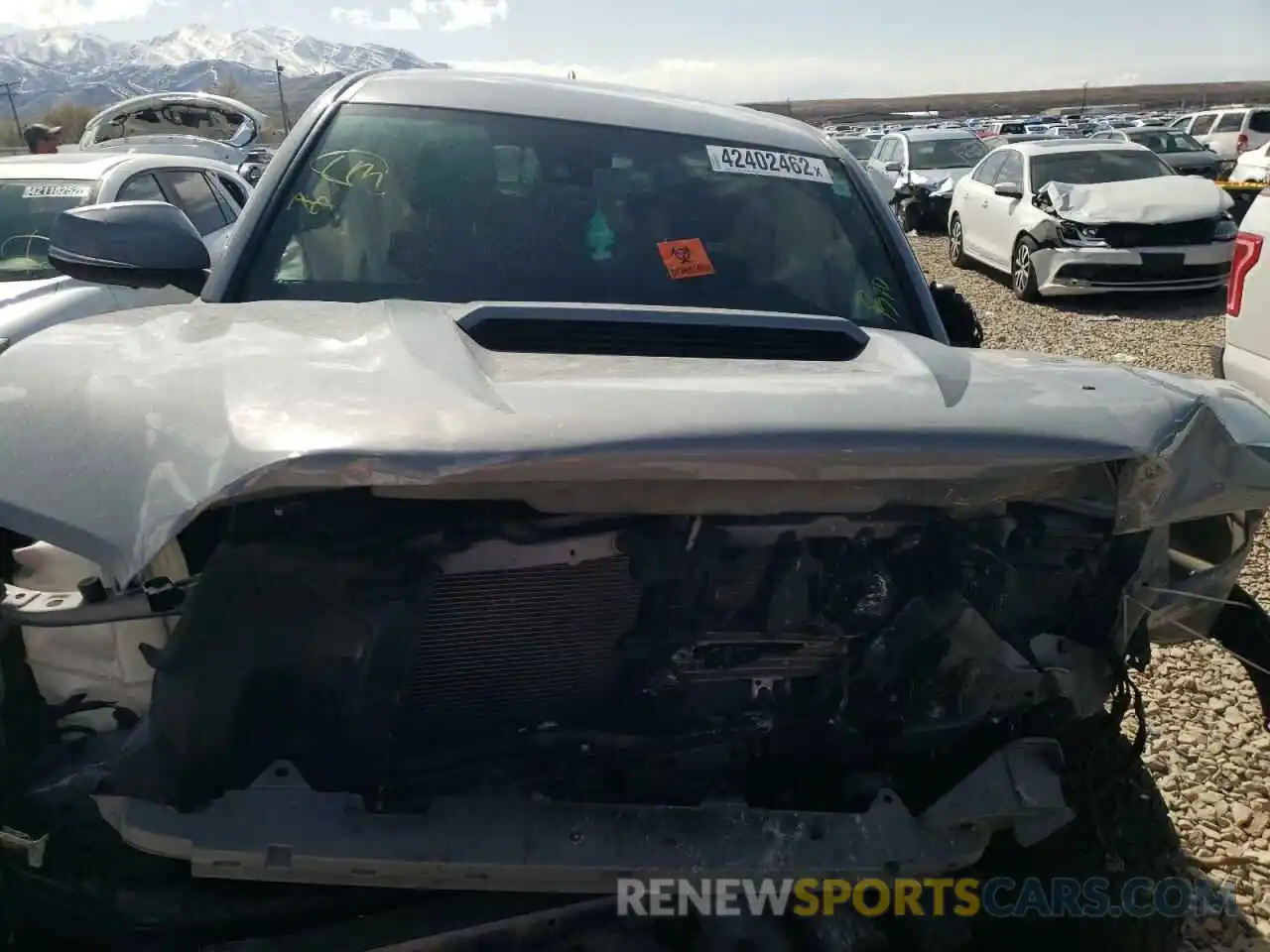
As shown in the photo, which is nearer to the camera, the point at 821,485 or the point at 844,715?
the point at 821,485

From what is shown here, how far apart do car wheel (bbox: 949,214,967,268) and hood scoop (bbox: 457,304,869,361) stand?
1117 centimetres

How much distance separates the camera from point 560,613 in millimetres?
1933

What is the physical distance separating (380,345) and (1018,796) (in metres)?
1.51

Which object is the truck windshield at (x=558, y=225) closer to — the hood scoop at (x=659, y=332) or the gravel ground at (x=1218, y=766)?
the hood scoop at (x=659, y=332)

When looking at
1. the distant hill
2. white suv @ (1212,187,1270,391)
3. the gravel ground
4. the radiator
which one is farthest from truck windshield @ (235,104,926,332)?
the distant hill

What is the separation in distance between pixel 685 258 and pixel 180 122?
1212cm

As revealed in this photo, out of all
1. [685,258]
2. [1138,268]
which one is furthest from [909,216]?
[685,258]

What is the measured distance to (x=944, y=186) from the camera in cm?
1513

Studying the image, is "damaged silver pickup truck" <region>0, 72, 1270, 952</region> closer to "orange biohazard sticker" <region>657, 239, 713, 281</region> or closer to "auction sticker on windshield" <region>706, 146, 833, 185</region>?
"orange biohazard sticker" <region>657, 239, 713, 281</region>

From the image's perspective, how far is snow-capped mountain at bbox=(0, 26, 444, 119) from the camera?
61.6 metres

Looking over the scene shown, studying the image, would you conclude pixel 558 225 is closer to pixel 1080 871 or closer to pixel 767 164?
pixel 767 164

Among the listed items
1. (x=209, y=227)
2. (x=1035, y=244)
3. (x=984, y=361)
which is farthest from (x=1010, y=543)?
(x=1035, y=244)

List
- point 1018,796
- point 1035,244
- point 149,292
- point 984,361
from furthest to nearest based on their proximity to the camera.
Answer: point 1035,244 → point 149,292 → point 984,361 → point 1018,796

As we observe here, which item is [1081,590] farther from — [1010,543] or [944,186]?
[944,186]
